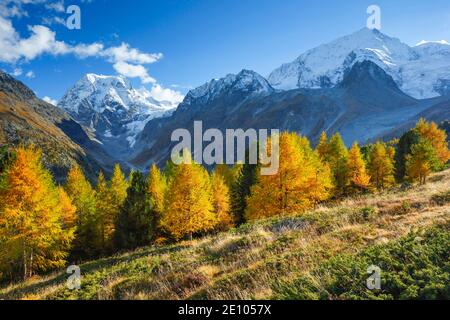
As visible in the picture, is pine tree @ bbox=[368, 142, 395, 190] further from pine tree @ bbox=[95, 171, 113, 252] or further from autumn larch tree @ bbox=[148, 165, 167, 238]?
pine tree @ bbox=[95, 171, 113, 252]

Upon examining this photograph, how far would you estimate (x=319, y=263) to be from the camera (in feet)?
28.1

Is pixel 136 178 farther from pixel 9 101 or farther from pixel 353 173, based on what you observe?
pixel 9 101


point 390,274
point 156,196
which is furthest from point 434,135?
point 390,274

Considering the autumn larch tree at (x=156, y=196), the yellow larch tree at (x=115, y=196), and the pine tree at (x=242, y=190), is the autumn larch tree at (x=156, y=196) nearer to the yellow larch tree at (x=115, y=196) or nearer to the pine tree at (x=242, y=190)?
the yellow larch tree at (x=115, y=196)

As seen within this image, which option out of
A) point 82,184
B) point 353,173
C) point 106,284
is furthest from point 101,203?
point 353,173

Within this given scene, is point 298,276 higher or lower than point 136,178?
lower

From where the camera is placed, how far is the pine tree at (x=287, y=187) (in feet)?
87.7

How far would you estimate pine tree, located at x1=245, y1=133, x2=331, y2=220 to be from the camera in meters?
26.7

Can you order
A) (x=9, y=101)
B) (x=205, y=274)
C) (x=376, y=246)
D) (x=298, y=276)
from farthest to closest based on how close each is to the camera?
(x=9, y=101), (x=205, y=274), (x=376, y=246), (x=298, y=276)

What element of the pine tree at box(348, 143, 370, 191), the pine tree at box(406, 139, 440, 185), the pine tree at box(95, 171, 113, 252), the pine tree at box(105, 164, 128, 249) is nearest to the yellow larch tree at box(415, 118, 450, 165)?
the pine tree at box(406, 139, 440, 185)

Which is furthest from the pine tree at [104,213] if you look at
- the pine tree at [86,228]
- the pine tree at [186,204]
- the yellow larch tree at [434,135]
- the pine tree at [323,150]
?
the yellow larch tree at [434,135]

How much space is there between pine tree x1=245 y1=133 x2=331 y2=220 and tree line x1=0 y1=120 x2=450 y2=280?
3.3 inches
